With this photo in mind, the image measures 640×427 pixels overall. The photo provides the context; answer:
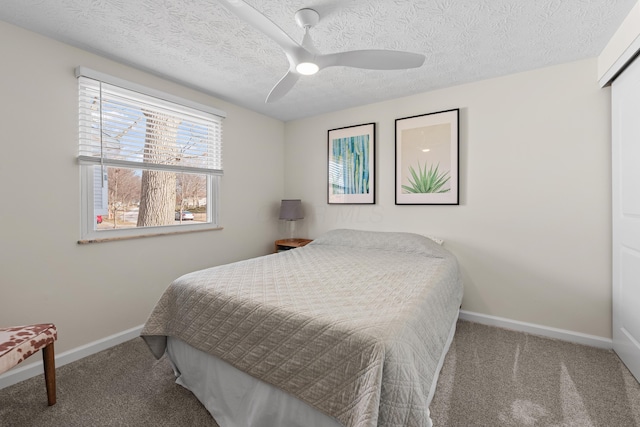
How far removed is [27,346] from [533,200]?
361 cm

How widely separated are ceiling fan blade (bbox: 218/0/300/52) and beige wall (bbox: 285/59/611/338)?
6.32ft

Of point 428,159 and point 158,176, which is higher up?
point 428,159

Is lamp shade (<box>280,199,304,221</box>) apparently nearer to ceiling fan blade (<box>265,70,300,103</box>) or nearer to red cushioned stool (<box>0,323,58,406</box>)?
ceiling fan blade (<box>265,70,300,103</box>)

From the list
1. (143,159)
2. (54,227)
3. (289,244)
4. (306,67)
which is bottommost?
(289,244)

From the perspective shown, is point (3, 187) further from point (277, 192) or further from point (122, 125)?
point (277, 192)

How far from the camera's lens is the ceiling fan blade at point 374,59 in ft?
5.19

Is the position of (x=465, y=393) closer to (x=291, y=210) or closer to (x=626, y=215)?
(x=626, y=215)

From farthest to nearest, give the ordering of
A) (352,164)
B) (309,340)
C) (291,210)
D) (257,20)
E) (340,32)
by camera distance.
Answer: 1. (291,210)
2. (352,164)
3. (340,32)
4. (257,20)
5. (309,340)

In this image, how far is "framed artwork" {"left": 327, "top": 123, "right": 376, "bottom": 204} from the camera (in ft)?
10.6

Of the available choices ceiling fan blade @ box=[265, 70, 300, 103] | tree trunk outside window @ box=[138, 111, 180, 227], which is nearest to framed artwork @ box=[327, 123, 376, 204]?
ceiling fan blade @ box=[265, 70, 300, 103]

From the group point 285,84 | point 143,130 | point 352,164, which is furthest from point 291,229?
point 285,84

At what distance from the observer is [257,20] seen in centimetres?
131

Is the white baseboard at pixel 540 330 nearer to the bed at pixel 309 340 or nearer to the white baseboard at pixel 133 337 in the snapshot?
the white baseboard at pixel 133 337

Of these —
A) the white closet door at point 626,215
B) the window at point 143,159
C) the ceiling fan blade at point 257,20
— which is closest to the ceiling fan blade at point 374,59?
the ceiling fan blade at point 257,20
